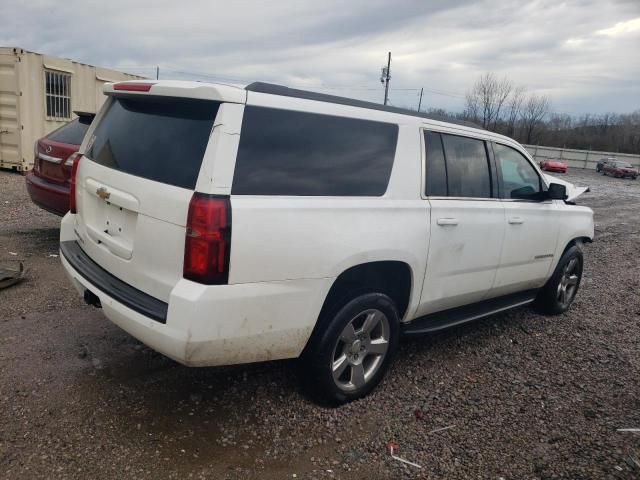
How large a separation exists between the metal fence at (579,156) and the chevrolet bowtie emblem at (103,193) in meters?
55.5

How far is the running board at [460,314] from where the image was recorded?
3.65 meters

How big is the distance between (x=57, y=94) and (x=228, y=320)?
12311mm

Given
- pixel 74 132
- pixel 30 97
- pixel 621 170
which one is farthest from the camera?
pixel 621 170

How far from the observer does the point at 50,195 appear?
18.9 feet

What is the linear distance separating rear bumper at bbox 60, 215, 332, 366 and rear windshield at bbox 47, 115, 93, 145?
3.65 meters

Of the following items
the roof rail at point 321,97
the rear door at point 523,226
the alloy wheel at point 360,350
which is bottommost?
the alloy wheel at point 360,350

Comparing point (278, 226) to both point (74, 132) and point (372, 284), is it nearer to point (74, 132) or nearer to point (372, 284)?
point (372, 284)

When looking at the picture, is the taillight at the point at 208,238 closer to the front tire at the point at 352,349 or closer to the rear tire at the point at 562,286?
the front tire at the point at 352,349

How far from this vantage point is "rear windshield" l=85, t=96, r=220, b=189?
2600 mm

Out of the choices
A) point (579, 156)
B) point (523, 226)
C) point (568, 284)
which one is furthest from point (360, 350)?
point (579, 156)

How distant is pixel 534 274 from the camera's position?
4.70m

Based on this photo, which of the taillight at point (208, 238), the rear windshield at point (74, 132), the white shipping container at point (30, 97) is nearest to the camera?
the taillight at point (208, 238)

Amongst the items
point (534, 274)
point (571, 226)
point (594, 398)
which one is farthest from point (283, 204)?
point (571, 226)

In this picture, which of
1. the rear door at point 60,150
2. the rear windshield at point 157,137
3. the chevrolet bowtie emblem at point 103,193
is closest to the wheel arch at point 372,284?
the rear windshield at point 157,137
